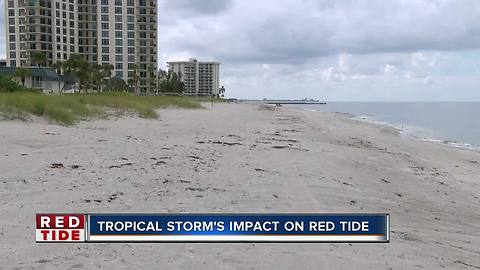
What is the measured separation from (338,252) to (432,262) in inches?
48.7

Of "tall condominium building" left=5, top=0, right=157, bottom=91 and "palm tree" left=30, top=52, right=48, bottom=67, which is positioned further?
"tall condominium building" left=5, top=0, right=157, bottom=91

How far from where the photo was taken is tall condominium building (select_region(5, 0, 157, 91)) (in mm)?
131375

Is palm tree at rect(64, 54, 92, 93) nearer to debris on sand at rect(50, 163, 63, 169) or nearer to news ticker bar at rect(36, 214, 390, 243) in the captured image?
debris on sand at rect(50, 163, 63, 169)

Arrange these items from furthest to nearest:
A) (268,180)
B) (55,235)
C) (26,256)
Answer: (268,180) → (55,235) → (26,256)

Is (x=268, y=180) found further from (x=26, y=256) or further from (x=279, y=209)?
(x=26, y=256)

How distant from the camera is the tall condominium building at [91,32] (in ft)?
431

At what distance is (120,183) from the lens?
31.2 ft

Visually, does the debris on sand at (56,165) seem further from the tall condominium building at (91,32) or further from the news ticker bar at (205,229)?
the tall condominium building at (91,32)

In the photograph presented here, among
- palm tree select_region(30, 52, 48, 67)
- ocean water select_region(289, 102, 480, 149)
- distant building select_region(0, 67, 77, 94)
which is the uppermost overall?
palm tree select_region(30, 52, 48, 67)

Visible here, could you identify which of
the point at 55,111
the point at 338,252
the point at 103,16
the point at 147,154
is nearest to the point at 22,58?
the point at 103,16

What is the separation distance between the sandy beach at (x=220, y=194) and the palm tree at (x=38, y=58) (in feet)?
362

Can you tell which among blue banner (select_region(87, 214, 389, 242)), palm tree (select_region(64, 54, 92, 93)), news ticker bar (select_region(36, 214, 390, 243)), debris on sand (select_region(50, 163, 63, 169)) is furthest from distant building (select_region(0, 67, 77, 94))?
blue banner (select_region(87, 214, 389, 242))

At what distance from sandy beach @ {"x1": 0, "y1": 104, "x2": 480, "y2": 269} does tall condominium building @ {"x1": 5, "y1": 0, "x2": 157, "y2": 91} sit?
4689 inches

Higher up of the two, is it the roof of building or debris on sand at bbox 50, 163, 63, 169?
the roof of building
